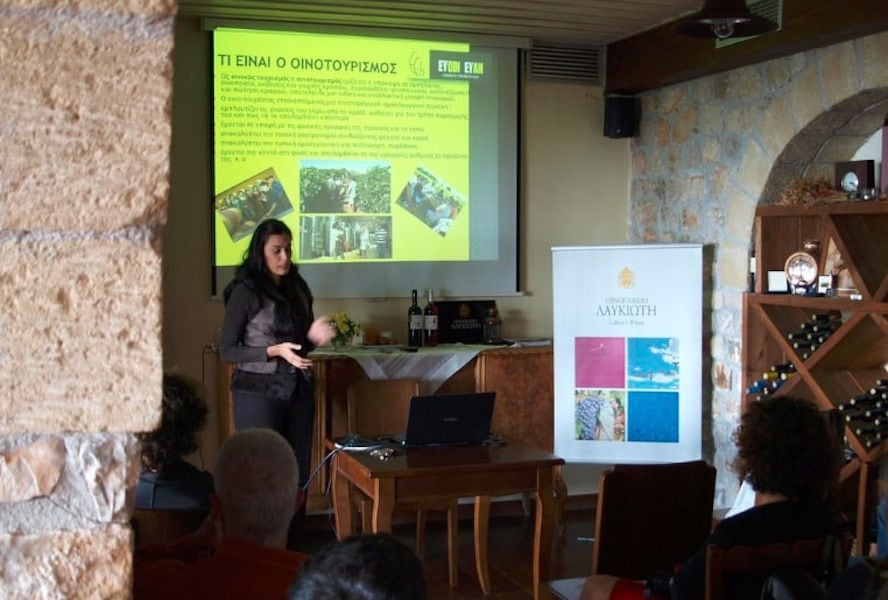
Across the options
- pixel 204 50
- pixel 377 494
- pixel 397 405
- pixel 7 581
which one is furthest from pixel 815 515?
pixel 204 50

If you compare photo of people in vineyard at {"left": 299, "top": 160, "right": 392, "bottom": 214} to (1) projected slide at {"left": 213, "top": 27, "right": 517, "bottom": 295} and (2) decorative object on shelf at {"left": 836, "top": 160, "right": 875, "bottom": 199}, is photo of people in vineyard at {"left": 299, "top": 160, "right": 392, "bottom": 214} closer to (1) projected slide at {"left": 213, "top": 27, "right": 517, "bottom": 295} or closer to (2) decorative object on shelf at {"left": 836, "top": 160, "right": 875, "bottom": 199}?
(1) projected slide at {"left": 213, "top": 27, "right": 517, "bottom": 295}

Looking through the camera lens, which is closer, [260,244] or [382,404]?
[260,244]

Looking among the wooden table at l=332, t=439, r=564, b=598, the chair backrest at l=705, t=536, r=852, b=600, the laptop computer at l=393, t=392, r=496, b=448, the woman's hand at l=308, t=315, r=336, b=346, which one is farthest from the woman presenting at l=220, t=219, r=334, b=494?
the chair backrest at l=705, t=536, r=852, b=600

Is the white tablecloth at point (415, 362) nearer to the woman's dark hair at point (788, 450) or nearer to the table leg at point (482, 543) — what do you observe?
the table leg at point (482, 543)

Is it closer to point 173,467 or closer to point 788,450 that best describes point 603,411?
point 788,450

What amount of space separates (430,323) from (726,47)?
2095mm

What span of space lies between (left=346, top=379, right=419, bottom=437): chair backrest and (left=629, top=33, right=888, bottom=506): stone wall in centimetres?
162

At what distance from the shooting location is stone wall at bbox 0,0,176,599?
2.74 feet

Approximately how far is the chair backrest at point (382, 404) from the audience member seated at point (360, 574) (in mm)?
4213

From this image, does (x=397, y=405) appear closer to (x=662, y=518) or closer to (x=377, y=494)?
(x=377, y=494)

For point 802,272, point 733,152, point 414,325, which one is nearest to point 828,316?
point 802,272

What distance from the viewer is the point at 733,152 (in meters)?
5.53

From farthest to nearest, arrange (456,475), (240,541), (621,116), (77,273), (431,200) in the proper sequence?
(621,116) → (431,200) → (456,475) → (240,541) → (77,273)

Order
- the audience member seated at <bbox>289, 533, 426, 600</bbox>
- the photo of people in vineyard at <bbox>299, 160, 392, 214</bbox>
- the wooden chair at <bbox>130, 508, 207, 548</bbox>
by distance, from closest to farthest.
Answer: the audience member seated at <bbox>289, 533, 426, 600</bbox> < the wooden chair at <bbox>130, 508, 207, 548</bbox> < the photo of people in vineyard at <bbox>299, 160, 392, 214</bbox>
